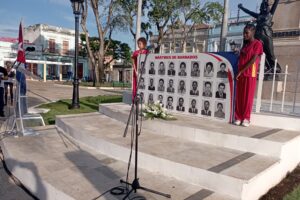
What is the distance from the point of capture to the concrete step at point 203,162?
9.93 ft

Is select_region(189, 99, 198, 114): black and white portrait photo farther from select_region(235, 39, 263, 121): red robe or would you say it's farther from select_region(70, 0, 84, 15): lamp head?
select_region(70, 0, 84, 15): lamp head

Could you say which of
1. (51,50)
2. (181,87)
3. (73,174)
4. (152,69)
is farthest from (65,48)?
(73,174)

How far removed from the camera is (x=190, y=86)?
603 cm

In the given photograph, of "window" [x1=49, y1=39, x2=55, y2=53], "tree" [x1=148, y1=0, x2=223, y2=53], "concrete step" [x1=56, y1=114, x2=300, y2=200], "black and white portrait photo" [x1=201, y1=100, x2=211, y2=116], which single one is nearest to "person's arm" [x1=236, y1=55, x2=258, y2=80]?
"black and white portrait photo" [x1=201, y1=100, x2=211, y2=116]

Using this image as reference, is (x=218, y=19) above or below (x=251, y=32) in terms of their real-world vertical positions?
above

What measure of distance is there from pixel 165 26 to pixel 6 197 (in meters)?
24.6

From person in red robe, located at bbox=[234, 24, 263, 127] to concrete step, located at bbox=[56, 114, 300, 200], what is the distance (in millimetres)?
Result: 1191

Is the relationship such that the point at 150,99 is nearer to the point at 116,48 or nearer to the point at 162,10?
the point at 162,10

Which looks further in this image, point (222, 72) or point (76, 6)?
point (76, 6)

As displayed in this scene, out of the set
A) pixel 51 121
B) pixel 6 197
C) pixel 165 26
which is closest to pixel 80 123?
pixel 51 121

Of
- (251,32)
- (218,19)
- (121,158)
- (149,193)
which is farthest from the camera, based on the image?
(218,19)

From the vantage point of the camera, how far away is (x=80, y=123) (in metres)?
5.99

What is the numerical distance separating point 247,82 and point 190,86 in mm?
1422

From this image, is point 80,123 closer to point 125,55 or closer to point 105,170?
point 105,170
